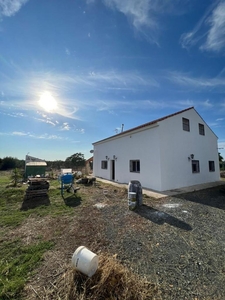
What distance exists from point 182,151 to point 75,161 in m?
18.5

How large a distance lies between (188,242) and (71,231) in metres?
3.07

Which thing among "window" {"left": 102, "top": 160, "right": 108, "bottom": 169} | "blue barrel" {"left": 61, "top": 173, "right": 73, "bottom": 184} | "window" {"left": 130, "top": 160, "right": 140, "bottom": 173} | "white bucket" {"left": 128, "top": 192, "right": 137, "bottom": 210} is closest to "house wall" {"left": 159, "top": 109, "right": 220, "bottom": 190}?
"window" {"left": 130, "top": 160, "right": 140, "bottom": 173}

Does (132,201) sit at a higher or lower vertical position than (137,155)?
lower

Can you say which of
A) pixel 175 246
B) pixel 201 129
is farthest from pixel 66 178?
pixel 201 129

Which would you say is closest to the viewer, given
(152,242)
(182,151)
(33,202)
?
(152,242)

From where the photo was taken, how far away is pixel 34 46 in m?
5.82

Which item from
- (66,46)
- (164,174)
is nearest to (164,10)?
(66,46)

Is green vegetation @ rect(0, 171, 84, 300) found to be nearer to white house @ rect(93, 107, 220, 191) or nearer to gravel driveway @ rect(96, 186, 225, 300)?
gravel driveway @ rect(96, 186, 225, 300)

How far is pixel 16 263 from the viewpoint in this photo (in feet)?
8.81

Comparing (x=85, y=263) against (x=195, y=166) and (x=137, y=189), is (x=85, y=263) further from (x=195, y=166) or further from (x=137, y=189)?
(x=195, y=166)

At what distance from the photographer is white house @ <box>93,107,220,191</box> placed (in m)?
9.39

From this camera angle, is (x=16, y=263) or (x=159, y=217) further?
(x=159, y=217)

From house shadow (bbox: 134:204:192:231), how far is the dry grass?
2576mm

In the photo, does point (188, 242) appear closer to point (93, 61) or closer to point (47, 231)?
point (47, 231)
